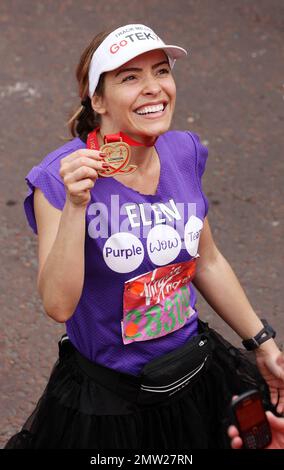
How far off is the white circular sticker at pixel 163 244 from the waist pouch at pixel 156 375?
333mm

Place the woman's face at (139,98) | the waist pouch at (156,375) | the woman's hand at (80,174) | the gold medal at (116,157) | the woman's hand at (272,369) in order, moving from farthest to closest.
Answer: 1. the woman's hand at (272,369)
2. the waist pouch at (156,375)
3. the woman's face at (139,98)
4. the gold medal at (116,157)
5. the woman's hand at (80,174)

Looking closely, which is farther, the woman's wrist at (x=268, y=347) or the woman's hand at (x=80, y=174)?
the woman's wrist at (x=268, y=347)

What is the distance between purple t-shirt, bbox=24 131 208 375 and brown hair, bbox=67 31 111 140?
0.32 feet

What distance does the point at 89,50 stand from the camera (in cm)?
283

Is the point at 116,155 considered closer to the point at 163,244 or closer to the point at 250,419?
the point at 163,244

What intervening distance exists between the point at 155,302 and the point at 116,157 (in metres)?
0.48

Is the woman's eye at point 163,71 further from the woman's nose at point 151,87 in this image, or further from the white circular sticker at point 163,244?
the white circular sticker at point 163,244

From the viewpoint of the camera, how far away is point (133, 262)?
8.77 ft

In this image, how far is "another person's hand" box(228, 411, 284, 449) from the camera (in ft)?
8.12

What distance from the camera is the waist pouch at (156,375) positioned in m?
2.78

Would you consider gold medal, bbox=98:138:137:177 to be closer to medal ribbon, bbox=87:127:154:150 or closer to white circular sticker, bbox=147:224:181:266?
medal ribbon, bbox=87:127:154:150

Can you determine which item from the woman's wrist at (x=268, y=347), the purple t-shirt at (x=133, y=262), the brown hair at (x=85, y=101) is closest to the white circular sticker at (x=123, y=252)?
the purple t-shirt at (x=133, y=262)

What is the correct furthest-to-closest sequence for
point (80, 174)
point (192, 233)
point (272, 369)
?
point (272, 369) → point (192, 233) → point (80, 174)

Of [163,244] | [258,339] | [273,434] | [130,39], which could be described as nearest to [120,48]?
[130,39]
